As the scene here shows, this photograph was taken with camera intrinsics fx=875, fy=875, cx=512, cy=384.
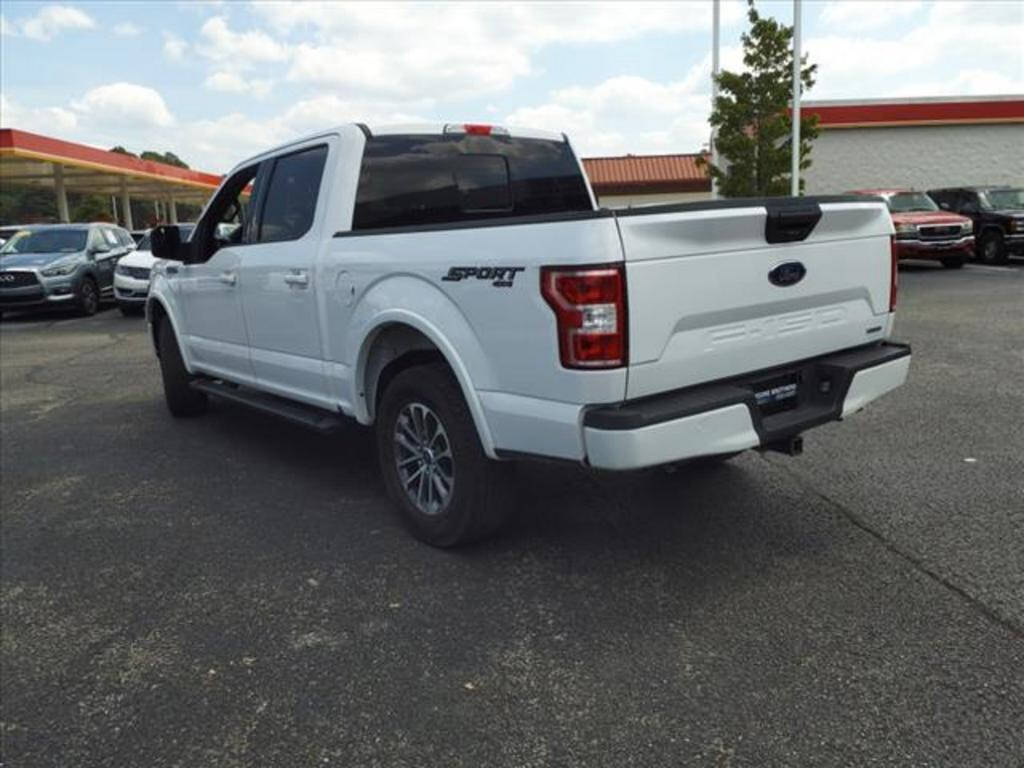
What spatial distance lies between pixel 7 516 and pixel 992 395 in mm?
6798

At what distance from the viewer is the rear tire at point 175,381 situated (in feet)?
22.8

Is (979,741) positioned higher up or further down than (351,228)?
further down

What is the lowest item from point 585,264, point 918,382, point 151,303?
point 918,382

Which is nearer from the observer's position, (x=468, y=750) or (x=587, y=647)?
(x=468, y=750)

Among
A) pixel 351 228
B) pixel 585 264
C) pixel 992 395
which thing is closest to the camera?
pixel 585 264

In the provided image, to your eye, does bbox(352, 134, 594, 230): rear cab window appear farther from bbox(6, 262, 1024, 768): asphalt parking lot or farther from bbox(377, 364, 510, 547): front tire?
bbox(6, 262, 1024, 768): asphalt parking lot

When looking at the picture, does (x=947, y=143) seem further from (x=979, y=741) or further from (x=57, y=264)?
(x=979, y=741)

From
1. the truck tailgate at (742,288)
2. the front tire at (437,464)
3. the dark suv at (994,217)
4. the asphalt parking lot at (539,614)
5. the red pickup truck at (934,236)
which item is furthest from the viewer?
the dark suv at (994,217)

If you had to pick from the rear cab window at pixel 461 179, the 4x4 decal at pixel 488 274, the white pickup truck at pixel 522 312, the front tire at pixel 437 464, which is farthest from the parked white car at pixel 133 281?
the 4x4 decal at pixel 488 274

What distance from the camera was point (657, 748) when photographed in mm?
2557

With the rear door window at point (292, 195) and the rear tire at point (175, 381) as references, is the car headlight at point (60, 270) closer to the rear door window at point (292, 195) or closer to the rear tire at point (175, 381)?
the rear tire at point (175, 381)

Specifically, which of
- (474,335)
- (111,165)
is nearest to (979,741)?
(474,335)

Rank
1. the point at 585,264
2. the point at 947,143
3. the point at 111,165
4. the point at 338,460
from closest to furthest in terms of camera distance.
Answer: the point at 585,264, the point at 338,460, the point at 947,143, the point at 111,165

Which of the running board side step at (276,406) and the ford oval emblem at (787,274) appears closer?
the ford oval emblem at (787,274)
